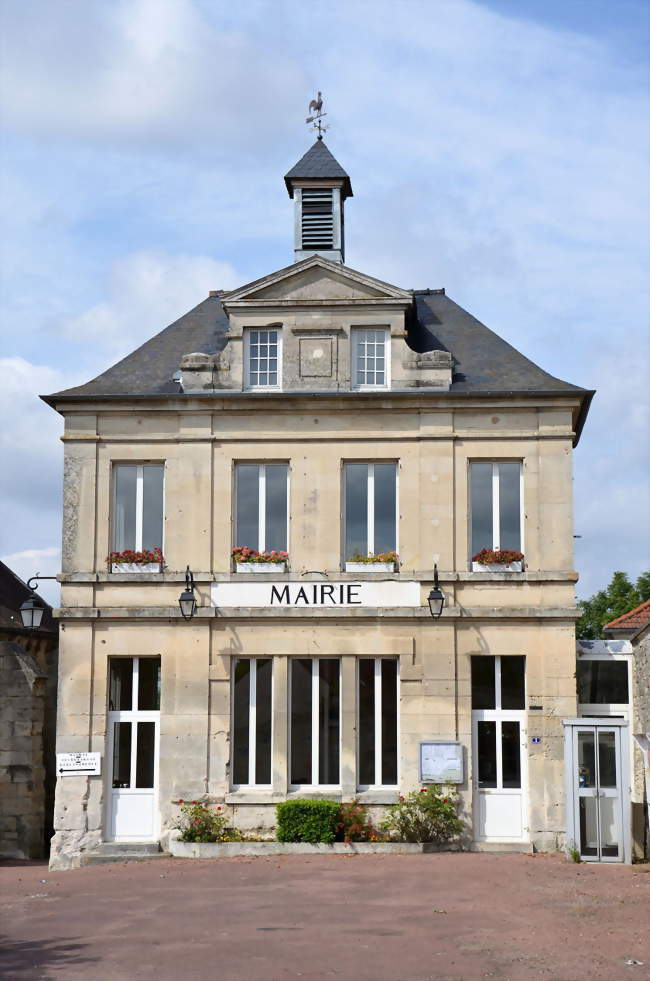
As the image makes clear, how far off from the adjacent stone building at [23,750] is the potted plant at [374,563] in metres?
5.89


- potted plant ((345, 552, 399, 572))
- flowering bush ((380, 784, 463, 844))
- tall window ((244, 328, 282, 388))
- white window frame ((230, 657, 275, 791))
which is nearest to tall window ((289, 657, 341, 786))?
white window frame ((230, 657, 275, 791))

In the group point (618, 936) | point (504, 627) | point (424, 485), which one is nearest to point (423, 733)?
point (504, 627)

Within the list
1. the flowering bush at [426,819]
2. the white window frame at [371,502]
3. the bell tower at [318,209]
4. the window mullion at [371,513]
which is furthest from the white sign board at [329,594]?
the bell tower at [318,209]

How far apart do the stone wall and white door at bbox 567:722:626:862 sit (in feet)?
29.4

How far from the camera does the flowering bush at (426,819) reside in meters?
18.9

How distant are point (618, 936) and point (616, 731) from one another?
6165mm

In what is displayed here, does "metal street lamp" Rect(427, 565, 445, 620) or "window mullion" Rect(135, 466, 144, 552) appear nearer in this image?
"metal street lamp" Rect(427, 565, 445, 620)

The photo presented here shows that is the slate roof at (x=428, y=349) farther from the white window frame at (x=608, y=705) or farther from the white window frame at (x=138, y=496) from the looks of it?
the white window frame at (x=608, y=705)

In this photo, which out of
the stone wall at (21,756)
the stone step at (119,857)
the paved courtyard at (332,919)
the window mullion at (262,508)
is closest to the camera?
the paved courtyard at (332,919)

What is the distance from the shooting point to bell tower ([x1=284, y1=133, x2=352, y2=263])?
23.0m

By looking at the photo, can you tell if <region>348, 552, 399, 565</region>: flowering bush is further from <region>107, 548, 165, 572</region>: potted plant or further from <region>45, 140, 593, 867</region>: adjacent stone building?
<region>107, 548, 165, 572</region>: potted plant

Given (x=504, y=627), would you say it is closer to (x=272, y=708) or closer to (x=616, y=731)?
(x=616, y=731)

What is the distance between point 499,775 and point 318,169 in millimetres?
11201

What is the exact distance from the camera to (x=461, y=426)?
66.4 ft
